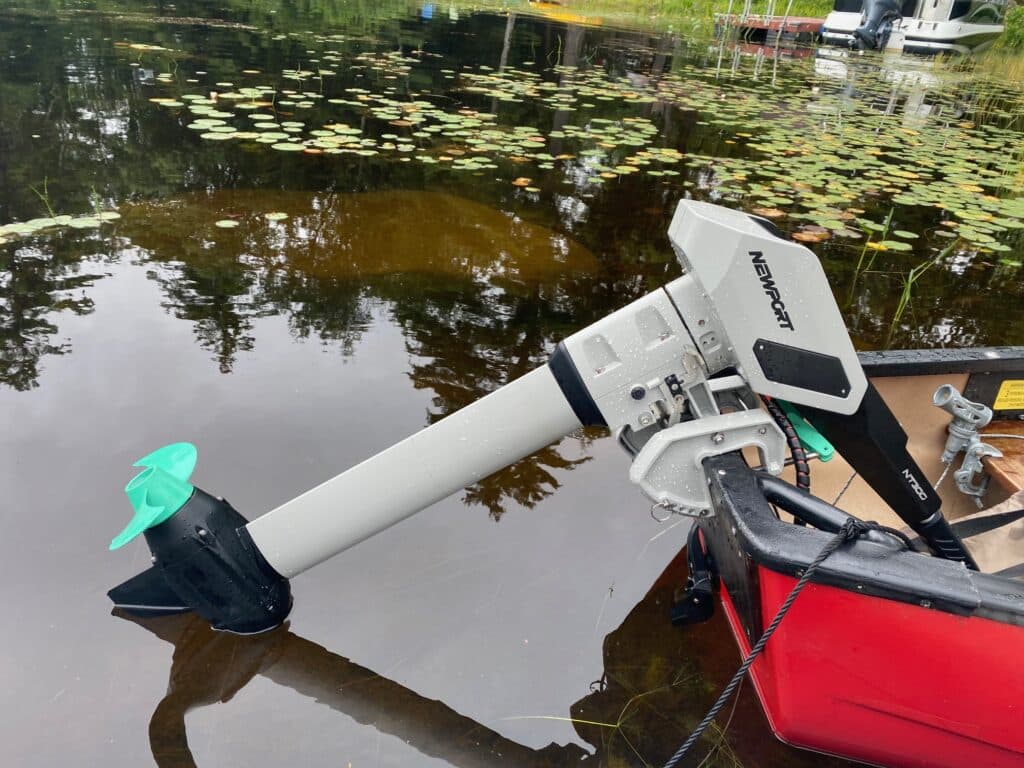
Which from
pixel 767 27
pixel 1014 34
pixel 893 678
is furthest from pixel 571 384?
pixel 1014 34

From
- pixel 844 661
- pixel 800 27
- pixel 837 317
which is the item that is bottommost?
pixel 844 661

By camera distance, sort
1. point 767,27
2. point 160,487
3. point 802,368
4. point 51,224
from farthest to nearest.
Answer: point 767,27 → point 51,224 → point 160,487 → point 802,368

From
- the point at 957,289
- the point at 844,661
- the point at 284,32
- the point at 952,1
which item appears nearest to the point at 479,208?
the point at 957,289

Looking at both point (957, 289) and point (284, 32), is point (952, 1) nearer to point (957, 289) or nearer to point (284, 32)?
point (284, 32)

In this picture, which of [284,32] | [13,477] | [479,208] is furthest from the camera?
[284,32]

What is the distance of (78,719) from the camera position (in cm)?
153

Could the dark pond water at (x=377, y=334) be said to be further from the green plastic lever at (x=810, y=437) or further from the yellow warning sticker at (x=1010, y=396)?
the yellow warning sticker at (x=1010, y=396)

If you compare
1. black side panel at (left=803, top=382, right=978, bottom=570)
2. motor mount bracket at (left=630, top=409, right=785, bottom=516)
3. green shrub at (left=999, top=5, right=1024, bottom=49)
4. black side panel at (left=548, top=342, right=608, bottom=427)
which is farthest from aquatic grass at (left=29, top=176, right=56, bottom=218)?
green shrub at (left=999, top=5, right=1024, bottom=49)

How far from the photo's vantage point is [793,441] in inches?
55.4

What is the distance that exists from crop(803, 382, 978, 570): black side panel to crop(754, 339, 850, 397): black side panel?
8 cm

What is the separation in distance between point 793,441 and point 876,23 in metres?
17.2

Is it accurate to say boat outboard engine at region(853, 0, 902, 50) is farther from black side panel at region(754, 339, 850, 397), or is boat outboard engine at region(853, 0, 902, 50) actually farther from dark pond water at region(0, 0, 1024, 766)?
black side panel at region(754, 339, 850, 397)

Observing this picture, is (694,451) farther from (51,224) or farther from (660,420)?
(51,224)

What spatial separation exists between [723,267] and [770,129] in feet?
20.0
